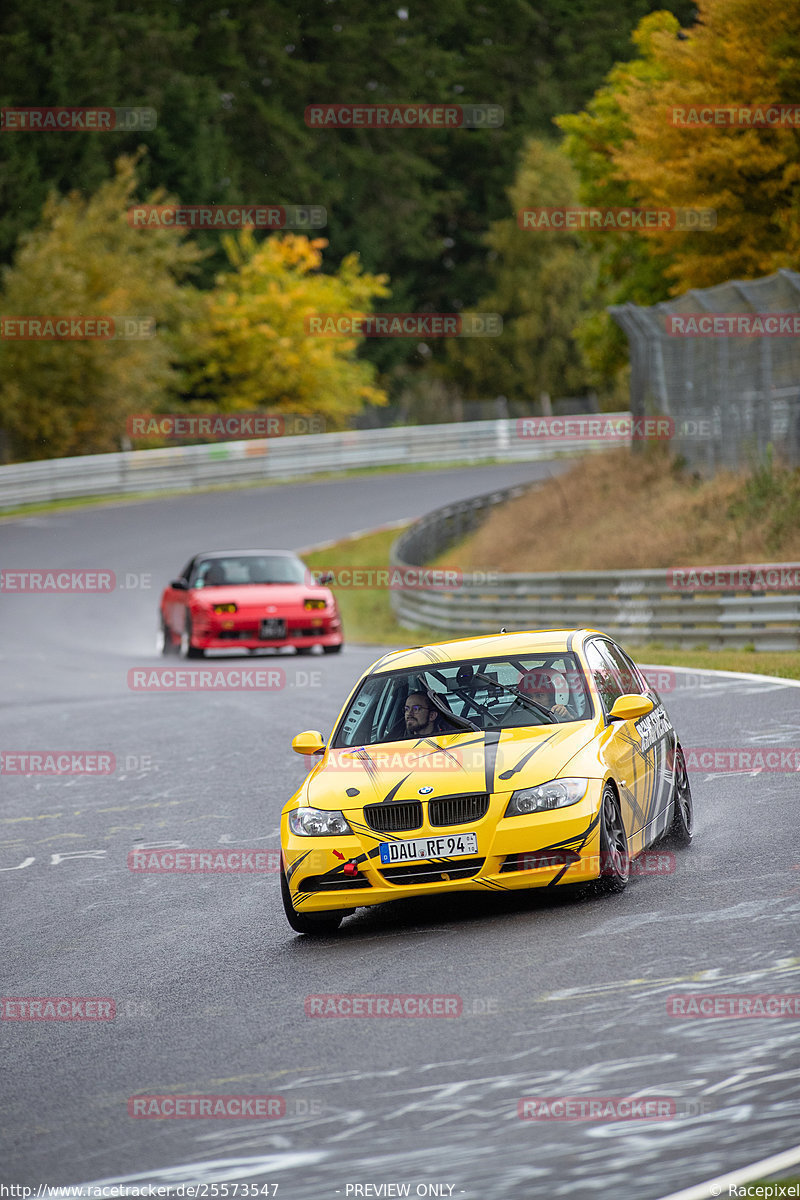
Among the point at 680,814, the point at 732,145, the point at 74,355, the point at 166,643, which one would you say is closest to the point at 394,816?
the point at 680,814

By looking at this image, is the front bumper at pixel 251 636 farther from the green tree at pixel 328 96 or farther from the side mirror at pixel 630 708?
the green tree at pixel 328 96

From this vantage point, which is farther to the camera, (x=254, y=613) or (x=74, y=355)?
(x=74, y=355)

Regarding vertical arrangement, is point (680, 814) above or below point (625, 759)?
below

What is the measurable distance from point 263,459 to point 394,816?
42.5 m

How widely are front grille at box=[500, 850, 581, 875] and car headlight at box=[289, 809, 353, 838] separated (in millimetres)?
791

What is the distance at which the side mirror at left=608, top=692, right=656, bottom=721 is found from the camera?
8.79 meters

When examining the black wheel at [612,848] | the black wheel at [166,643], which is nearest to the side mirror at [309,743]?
the black wheel at [612,848]

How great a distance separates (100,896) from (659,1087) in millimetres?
4965

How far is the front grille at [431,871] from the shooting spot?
7.96 meters

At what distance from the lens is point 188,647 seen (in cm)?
2420

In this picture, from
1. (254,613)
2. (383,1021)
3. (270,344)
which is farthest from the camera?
(270,344)

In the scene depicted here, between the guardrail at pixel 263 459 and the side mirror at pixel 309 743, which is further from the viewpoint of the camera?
the guardrail at pixel 263 459

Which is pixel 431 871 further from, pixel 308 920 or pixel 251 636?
pixel 251 636

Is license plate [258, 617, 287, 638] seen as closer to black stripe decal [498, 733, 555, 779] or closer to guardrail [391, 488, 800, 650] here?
guardrail [391, 488, 800, 650]
